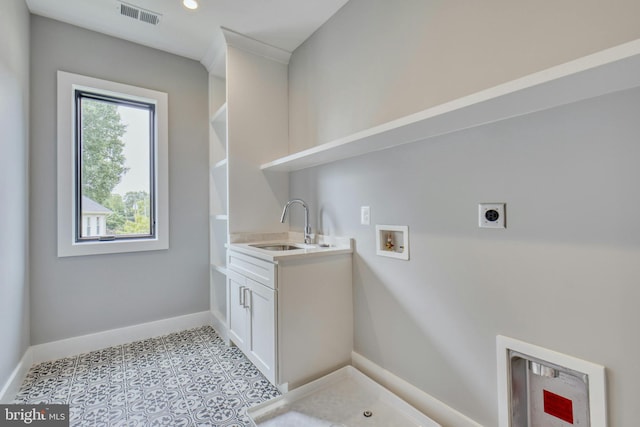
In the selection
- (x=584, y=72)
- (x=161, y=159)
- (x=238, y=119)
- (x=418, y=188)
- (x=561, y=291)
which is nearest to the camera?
(x=584, y=72)

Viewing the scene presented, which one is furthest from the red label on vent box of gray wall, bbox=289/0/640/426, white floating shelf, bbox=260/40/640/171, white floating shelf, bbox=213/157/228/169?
white floating shelf, bbox=213/157/228/169

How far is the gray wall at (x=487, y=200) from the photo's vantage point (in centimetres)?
97

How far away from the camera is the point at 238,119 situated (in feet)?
7.97

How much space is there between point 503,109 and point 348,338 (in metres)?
1.66

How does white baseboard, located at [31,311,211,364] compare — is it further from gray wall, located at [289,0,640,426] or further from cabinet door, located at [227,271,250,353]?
gray wall, located at [289,0,640,426]

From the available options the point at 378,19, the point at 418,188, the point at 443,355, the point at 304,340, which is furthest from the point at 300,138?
the point at 443,355

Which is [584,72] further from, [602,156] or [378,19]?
[378,19]

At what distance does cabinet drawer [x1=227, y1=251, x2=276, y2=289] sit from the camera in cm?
175

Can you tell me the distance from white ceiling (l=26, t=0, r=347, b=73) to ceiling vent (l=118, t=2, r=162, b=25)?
28 mm

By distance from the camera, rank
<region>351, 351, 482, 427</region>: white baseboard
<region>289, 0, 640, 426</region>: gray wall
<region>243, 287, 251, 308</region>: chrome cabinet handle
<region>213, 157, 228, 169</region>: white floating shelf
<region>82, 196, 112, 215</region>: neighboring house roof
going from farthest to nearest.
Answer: <region>213, 157, 228, 169</region>: white floating shelf < <region>82, 196, 112, 215</region>: neighboring house roof < <region>243, 287, 251, 308</region>: chrome cabinet handle < <region>351, 351, 482, 427</region>: white baseboard < <region>289, 0, 640, 426</region>: gray wall

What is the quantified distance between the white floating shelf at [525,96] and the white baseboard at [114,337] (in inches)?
90.8

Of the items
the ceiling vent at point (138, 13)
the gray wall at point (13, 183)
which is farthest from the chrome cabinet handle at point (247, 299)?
the ceiling vent at point (138, 13)

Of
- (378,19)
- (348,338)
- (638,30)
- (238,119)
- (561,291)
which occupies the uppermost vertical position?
(378,19)

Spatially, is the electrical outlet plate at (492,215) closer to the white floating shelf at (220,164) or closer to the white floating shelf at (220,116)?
the white floating shelf at (220,164)
